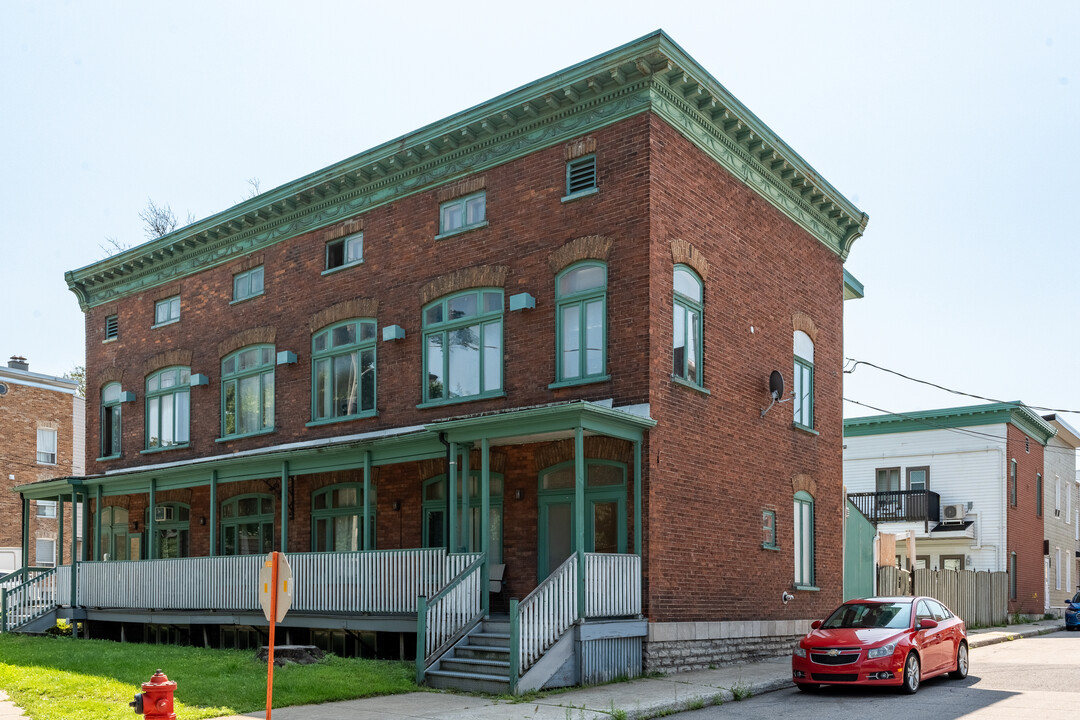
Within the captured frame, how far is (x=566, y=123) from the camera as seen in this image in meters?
19.2

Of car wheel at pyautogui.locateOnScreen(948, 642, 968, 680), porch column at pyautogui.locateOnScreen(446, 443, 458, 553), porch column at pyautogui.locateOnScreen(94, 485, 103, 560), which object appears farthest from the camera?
porch column at pyautogui.locateOnScreen(94, 485, 103, 560)

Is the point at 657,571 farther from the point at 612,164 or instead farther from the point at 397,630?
the point at 612,164

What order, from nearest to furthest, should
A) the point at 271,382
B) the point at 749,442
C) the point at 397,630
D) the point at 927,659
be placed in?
the point at 927,659 < the point at 397,630 < the point at 749,442 < the point at 271,382

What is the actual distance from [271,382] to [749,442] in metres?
11.0

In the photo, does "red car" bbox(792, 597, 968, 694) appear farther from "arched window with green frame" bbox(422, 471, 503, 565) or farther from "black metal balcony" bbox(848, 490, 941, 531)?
"black metal balcony" bbox(848, 490, 941, 531)

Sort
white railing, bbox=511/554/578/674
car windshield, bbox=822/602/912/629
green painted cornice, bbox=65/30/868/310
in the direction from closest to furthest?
white railing, bbox=511/554/578/674 < car windshield, bbox=822/602/912/629 < green painted cornice, bbox=65/30/868/310

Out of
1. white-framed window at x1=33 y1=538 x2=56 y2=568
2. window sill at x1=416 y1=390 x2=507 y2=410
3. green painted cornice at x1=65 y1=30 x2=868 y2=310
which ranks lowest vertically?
white-framed window at x1=33 y1=538 x2=56 y2=568

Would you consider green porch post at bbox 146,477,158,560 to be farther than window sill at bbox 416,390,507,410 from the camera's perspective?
Yes

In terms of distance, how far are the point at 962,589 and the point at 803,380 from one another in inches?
476

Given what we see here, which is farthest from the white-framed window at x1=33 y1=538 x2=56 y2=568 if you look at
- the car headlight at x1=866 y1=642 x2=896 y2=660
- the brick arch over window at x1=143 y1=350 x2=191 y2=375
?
the car headlight at x1=866 y1=642 x2=896 y2=660

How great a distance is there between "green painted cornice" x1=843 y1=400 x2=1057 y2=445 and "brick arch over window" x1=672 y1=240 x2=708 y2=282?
22633 mm

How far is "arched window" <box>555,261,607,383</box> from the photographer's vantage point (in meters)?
18.4

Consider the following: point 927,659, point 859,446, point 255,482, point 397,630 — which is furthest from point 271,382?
point 859,446

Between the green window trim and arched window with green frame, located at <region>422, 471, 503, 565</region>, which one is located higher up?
the green window trim
